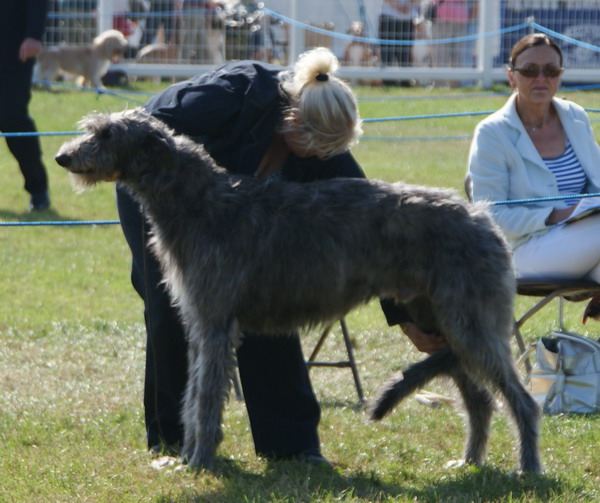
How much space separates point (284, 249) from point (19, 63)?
20.3ft

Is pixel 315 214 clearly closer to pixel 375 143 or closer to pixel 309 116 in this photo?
pixel 309 116

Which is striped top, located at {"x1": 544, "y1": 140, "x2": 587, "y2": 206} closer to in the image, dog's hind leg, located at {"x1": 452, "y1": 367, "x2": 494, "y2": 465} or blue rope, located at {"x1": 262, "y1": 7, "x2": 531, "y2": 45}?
dog's hind leg, located at {"x1": 452, "y1": 367, "x2": 494, "y2": 465}

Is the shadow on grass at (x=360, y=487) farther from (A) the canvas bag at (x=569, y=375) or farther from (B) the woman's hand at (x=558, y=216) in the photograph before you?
(B) the woman's hand at (x=558, y=216)

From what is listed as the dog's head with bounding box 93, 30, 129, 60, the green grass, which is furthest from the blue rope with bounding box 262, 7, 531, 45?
the green grass

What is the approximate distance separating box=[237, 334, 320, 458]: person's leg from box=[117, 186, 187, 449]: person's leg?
28 centimetres

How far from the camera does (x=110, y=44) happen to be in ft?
53.4

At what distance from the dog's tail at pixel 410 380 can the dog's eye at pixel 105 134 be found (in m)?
1.39

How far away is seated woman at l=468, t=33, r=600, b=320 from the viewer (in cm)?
535

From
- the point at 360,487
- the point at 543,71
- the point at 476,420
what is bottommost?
the point at 360,487

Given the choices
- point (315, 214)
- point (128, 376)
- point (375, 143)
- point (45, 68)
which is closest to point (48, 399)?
point (128, 376)

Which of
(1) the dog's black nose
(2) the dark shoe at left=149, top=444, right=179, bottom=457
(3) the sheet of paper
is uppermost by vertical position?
(1) the dog's black nose

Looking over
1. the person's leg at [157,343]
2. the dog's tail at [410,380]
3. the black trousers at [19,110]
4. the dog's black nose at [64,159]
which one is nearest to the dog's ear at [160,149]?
the dog's black nose at [64,159]

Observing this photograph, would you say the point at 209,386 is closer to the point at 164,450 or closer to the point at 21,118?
the point at 164,450

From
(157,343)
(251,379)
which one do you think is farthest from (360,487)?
(157,343)
